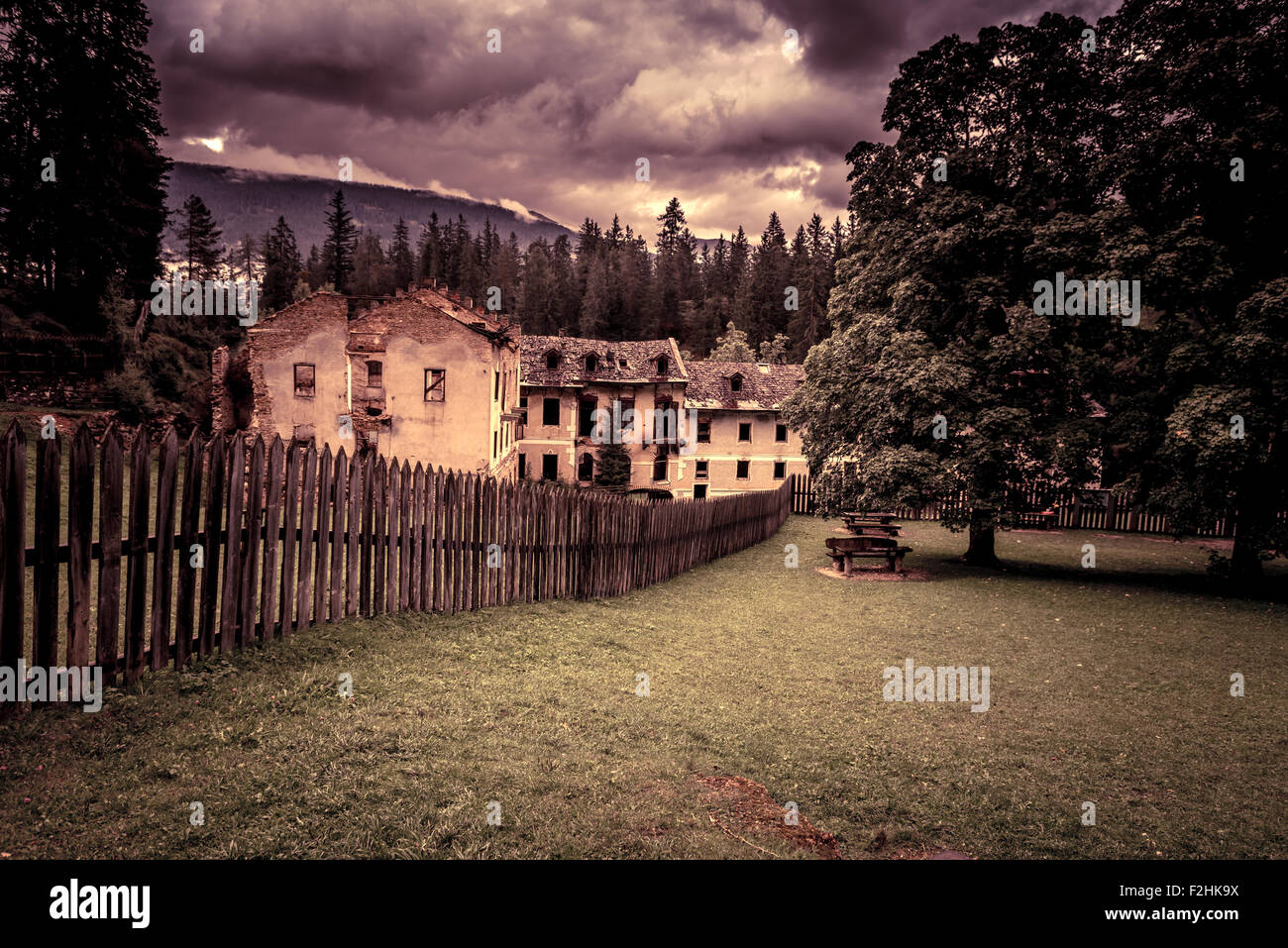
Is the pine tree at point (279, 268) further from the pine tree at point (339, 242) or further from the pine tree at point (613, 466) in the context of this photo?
the pine tree at point (613, 466)

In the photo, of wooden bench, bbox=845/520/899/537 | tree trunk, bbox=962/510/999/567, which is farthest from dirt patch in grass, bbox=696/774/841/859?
tree trunk, bbox=962/510/999/567

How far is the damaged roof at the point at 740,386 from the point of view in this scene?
150 feet

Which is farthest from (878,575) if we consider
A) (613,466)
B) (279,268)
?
→ (279,268)

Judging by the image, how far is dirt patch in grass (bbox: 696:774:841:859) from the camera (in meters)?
4.69

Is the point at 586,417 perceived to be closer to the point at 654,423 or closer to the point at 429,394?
the point at 654,423

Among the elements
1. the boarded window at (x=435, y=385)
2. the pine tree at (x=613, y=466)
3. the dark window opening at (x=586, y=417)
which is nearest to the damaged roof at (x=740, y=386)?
the pine tree at (x=613, y=466)

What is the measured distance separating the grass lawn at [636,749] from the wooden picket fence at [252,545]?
1.41ft

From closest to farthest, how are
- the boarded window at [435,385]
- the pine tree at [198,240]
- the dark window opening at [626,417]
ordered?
→ 1. the boarded window at [435,385]
2. the dark window opening at [626,417]
3. the pine tree at [198,240]

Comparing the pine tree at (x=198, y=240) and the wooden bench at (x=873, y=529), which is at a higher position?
the pine tree at (x=198, y=240)

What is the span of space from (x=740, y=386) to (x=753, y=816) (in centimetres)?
4372

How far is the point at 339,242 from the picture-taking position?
10712 centimetres

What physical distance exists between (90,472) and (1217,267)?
2013cm

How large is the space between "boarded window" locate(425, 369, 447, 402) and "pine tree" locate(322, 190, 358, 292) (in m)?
84.8
